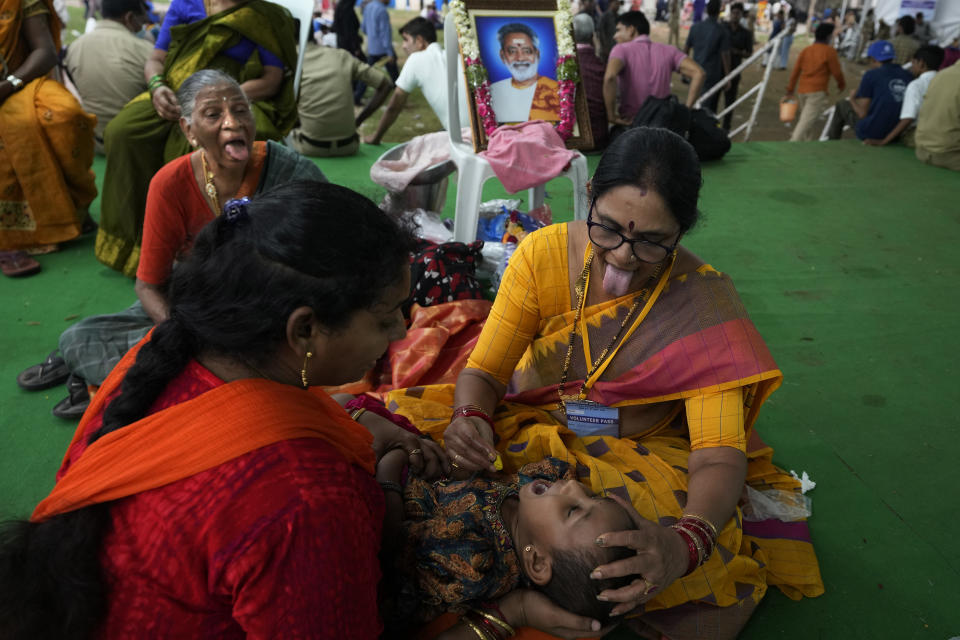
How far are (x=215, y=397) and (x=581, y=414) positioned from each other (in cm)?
126

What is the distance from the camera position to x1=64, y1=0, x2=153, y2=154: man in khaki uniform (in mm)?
5285

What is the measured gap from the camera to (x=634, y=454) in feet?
6.35

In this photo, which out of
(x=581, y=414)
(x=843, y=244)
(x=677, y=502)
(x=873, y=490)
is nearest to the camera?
(x=677, y=502)

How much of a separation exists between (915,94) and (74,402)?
828 centimetres

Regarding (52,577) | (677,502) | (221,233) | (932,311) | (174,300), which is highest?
(221,233)

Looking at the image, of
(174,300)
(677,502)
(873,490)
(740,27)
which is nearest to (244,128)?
(174,300)

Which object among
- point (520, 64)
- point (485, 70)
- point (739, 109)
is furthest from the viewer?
point (739, 109)

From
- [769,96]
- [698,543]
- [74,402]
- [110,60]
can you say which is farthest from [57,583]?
[769,96]

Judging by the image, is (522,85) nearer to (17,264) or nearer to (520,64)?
(520,64)

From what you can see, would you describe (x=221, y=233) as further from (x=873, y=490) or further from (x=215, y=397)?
(x=873, y=490)

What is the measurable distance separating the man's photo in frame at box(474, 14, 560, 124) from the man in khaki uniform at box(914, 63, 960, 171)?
4.75m

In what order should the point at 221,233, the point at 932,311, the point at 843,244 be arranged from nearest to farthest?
1. the point at 221,233
2. the point at 932,311
3. the point at 843,244

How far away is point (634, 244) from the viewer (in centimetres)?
172

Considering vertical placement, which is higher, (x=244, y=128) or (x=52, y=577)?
(x=244, y=128)
